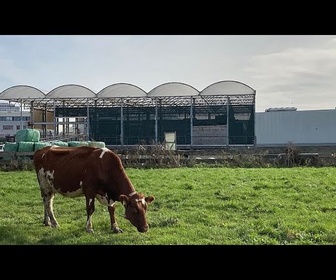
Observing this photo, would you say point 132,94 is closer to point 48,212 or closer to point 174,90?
point 174,90

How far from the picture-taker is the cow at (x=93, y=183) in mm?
5627

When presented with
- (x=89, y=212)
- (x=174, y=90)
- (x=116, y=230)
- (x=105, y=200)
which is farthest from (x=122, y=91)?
(x=116, y=230)

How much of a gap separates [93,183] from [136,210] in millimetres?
878

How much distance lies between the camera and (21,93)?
2942 cm

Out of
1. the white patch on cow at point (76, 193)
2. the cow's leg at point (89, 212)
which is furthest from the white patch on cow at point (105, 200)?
the white patch on cow at point (76, 193)

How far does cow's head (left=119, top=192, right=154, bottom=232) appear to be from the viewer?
18.2ft

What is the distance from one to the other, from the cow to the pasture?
29 cm

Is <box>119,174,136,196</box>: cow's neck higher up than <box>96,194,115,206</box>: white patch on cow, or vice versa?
<box>119,174,136,196</box>: cow's neck

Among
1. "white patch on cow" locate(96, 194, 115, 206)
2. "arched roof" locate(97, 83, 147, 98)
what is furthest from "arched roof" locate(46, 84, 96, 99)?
"white patch on cow" locate(96, 194, 115, 206)

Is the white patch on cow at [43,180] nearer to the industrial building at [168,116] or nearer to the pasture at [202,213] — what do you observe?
the pasture at [202,213]

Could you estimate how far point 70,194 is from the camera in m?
6.27

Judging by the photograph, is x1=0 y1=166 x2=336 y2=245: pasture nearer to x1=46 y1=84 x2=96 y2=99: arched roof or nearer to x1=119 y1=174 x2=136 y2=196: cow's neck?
x1=119 y1=174 x2=136 y2=196: cow's neck
